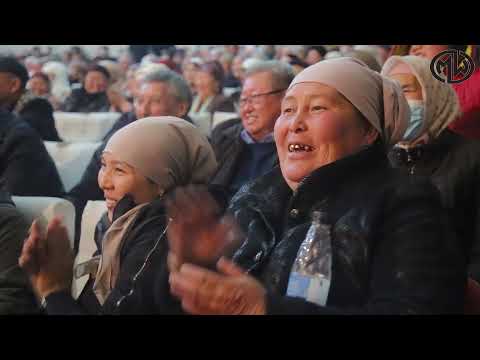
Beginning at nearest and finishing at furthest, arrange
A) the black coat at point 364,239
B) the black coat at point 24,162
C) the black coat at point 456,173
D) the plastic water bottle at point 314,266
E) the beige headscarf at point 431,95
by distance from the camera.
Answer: the black coat at point 364,239
the plastic water bottle at point 314,266
the black coat at point 456,173
the beige headscarf at point 431,95
the black coat at point 24,162

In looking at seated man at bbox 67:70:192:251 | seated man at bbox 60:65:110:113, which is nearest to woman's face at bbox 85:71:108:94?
seated man at bbox 60:65:110:113

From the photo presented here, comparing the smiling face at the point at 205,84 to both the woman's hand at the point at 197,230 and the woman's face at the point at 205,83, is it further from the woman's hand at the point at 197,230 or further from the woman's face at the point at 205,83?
the woman's hand at the point at 197,230

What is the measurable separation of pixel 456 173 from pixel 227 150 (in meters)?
0.81

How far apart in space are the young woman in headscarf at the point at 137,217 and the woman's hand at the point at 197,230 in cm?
4

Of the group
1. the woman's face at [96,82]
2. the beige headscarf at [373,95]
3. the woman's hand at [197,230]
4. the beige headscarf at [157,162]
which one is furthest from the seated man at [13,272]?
the beige headscarf at [373,95]

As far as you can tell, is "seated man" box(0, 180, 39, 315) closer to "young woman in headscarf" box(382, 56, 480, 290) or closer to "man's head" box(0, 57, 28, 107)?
"man's head" box(0, 57, 28, 107)

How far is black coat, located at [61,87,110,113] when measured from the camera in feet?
10.8

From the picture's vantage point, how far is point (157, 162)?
2.83 metres

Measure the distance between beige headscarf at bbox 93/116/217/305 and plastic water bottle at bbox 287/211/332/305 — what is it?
49 centimetres

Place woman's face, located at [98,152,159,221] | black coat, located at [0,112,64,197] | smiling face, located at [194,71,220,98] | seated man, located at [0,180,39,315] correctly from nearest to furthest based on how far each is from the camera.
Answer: woman's face, located at [98,152,159,221] < seated man, located at [0,180,39,315] < black coat, located at [0,112,64,197] < smiling face, located at [194,71,220,98]

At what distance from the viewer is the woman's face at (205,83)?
11.2 ft
